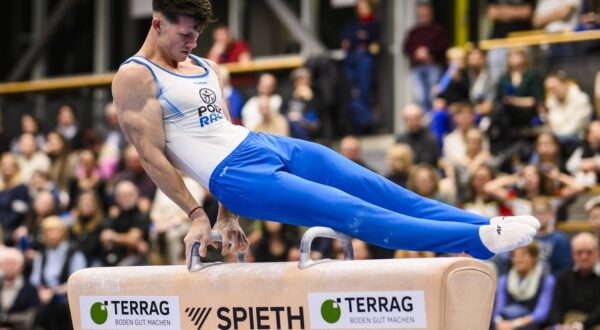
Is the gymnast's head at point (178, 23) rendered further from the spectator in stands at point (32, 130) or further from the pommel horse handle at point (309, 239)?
the spectator in stands at point (32, 130)

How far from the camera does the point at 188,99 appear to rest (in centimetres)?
486

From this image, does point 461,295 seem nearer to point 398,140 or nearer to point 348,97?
point 398,140

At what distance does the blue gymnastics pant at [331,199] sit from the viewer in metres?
4.54

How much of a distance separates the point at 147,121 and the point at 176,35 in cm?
40

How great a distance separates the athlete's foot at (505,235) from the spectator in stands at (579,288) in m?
3.61

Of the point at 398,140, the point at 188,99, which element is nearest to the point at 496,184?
the point at 398,140

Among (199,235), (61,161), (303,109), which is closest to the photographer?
(199,235)

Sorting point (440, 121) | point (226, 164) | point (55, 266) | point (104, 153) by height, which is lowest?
point (55, 266)

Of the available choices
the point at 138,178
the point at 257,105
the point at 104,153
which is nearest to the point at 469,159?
the point at 257,105

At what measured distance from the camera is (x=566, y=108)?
393 inches

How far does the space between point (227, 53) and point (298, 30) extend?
36.6 inches

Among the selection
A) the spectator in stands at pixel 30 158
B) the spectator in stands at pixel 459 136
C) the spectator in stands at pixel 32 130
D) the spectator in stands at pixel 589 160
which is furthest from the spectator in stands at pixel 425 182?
the spectator in stands at pixel 32 130

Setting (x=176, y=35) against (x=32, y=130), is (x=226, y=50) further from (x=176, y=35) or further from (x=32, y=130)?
(x=176, y=35)

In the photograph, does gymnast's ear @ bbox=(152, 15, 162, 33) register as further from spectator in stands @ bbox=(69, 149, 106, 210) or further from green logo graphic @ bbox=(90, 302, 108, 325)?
spectator in stands @ bbox=(69, 149, 106, 210)
